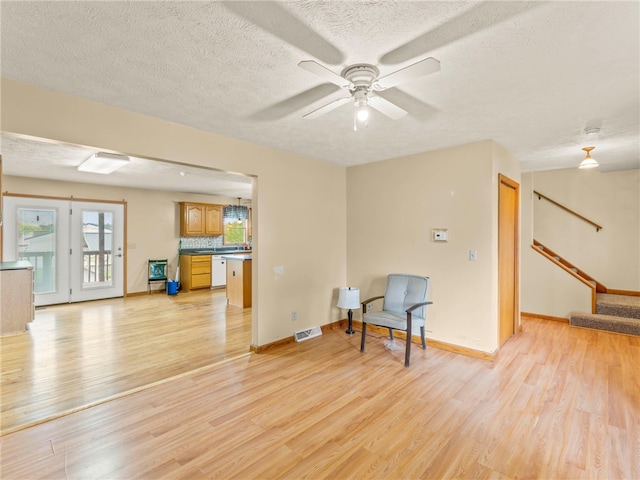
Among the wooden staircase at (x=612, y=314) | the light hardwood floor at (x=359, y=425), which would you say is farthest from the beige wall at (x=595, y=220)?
the light hardwood floor at (x=359, y=425)

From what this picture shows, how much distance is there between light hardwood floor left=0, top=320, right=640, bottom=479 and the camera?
1894mm

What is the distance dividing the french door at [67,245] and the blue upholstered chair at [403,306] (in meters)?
5.81

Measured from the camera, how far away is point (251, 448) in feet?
6.79

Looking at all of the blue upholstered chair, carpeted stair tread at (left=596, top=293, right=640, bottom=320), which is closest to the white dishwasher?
the blue upholstered chair

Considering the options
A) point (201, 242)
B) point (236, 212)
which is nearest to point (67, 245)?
point (201, 242)

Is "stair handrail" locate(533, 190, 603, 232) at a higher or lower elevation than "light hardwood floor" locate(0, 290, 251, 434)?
higher

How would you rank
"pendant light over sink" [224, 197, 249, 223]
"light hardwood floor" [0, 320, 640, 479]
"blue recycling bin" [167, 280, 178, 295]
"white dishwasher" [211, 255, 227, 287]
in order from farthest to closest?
1. "pendant light over sink" [224, 197, 249, 223]
2. "white dishwasher" [211, 255, 227, 287]
3. "blue recycling bin" [167, 280, 178, 295]
4. "light hardwood floor" [0, 320, 640, 479]

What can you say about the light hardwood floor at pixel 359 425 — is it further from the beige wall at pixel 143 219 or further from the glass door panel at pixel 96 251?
the beige wall at pixel 143 219

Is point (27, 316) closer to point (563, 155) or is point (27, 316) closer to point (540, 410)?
point (540, 410)

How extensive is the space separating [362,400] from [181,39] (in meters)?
2.86

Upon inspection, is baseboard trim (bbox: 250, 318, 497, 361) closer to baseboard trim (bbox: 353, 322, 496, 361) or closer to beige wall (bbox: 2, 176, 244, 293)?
baseboard trim (bbox: 353, 322, 496, 361)

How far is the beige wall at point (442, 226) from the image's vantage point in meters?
3.56

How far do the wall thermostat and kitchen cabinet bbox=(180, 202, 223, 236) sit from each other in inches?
237

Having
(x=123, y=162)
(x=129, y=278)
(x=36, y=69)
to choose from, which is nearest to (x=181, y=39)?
(x=36, y=69)
